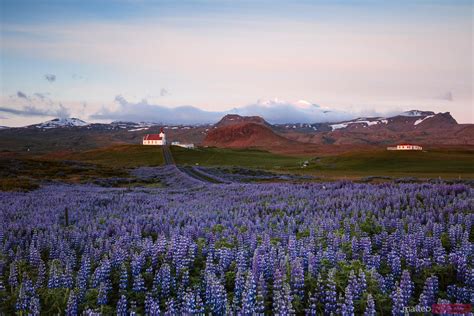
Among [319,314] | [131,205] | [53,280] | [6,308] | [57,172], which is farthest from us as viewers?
[57,172]

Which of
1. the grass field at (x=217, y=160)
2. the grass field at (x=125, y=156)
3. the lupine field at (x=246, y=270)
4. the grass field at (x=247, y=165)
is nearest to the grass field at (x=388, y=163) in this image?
the grass field at (x=247, y=165)

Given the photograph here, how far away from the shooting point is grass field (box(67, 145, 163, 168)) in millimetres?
125688

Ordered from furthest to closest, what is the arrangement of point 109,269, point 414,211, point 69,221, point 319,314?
point 69,221
point 414,211
point 109,269
point 319,314

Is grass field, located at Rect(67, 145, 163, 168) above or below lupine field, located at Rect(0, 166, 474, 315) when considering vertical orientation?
below

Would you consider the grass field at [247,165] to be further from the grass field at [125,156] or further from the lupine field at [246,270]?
the lupine field at [246,270]

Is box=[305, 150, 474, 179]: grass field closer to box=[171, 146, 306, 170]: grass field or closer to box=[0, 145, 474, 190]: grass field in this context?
box=[0, 145, 474, 190]: grass field

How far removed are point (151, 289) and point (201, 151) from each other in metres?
139

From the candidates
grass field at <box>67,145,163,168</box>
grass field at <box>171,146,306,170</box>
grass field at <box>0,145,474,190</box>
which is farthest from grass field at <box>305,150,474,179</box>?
grass field at <box>67,145,163,168</box>

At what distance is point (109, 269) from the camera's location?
916cm

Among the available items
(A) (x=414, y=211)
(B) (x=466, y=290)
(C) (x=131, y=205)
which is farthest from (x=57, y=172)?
(B) (x=466, y=290)

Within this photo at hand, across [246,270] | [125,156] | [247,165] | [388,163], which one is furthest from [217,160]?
[246,270]

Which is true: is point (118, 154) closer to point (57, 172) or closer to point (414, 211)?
point (57, 172)

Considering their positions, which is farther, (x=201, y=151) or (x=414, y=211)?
(x=201, y=151)

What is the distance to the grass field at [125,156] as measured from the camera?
126 meters
